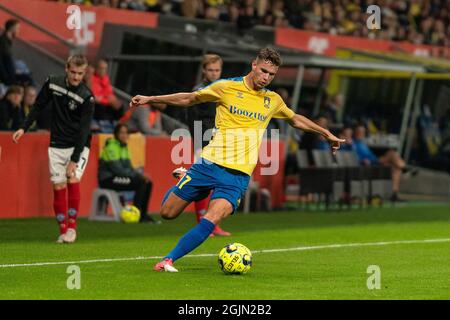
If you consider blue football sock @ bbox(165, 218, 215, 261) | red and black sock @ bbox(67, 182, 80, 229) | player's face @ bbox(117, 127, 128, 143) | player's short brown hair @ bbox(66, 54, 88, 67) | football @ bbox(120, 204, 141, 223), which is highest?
player's short brown hair @ bbox(66, 54, 88, 67)

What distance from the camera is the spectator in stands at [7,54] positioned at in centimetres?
2130

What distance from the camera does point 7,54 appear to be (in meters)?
21.4

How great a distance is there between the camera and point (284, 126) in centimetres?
2612

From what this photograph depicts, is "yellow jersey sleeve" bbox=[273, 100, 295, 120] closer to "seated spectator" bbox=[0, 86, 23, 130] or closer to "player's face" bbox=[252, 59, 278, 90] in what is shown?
"player's face" bbox=[252, 59, 278, 90]

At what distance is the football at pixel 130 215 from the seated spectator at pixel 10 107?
2437 millimetres

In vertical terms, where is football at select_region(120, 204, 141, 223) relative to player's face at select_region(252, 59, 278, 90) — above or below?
below

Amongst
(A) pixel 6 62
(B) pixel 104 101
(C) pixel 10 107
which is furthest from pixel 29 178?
(B) pixel 104 101

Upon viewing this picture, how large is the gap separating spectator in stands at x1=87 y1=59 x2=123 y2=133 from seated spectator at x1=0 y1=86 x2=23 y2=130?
6.90ft

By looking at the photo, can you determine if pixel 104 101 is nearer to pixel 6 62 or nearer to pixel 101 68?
Answer: pixel 101 68

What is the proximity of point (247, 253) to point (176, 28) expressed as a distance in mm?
16444

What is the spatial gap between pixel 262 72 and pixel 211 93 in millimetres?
558

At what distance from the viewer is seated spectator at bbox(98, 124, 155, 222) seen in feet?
64.5

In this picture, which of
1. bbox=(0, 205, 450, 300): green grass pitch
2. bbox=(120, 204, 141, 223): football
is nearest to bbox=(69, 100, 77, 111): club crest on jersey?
bbox=(0, 205, 450, 300): green grass pitch
